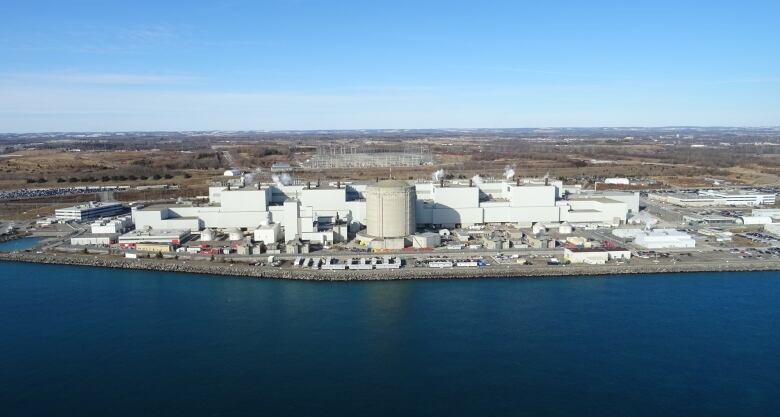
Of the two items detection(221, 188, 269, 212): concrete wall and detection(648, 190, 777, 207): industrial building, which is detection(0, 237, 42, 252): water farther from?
detection(648, 190, 777, 207): industrial building

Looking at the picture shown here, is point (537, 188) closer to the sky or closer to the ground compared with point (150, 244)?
closer to the sky

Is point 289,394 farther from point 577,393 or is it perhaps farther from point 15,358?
point 15,358

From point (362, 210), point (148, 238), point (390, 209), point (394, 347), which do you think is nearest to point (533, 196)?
point (390, 209)

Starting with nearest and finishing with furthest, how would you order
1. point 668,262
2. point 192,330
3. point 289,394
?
1. point 289,394
2. point 192,330
3. point 668,262

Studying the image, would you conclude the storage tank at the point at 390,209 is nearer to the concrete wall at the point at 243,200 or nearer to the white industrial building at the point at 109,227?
the concrete wall at the point at 243,200

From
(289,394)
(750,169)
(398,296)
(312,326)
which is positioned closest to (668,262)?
(398,296)

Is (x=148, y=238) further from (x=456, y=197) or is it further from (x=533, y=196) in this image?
(x=533, y=196)

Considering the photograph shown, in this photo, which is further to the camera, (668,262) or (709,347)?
(668,262)
